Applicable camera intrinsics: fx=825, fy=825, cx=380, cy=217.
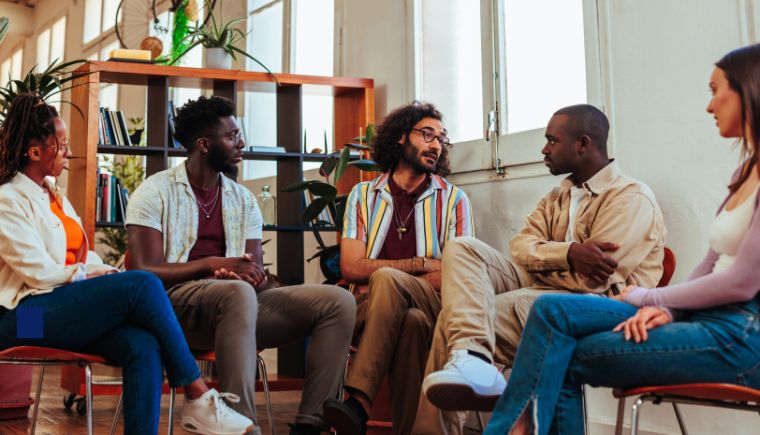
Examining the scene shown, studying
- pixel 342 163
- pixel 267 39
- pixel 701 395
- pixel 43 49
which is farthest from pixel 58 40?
pixel 701 395

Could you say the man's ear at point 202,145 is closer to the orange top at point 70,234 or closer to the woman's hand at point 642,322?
the orange top at point 70,234

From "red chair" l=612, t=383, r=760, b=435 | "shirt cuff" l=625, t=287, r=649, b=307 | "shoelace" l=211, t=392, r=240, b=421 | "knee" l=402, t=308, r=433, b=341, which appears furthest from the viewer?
"knee" l=402, t=308, r=433, b=341

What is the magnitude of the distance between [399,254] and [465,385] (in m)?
1.18

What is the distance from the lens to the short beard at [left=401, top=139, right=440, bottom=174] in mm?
3463

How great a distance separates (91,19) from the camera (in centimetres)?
915

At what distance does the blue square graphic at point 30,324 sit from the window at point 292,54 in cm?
296

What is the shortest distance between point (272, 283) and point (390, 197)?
63 centimetres

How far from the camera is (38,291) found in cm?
232

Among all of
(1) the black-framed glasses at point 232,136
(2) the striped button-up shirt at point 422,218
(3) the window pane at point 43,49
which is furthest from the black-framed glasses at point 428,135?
(3) the window pane at point 43,49

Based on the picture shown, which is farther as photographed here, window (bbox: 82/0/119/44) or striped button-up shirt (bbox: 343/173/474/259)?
window (bbox: 82/0/119/44)

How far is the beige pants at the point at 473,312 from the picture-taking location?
2373 mm

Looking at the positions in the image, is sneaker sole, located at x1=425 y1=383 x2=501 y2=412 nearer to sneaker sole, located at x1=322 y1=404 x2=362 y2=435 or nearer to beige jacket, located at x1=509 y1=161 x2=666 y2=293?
sneaker sole, located at x1=322 y1=404 x2=362 y2=435

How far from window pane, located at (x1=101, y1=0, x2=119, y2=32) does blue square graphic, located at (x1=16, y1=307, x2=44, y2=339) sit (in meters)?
6.80

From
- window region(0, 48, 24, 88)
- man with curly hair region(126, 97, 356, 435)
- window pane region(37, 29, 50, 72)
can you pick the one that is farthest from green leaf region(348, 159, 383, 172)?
window region(0, 48, 24, 88)
